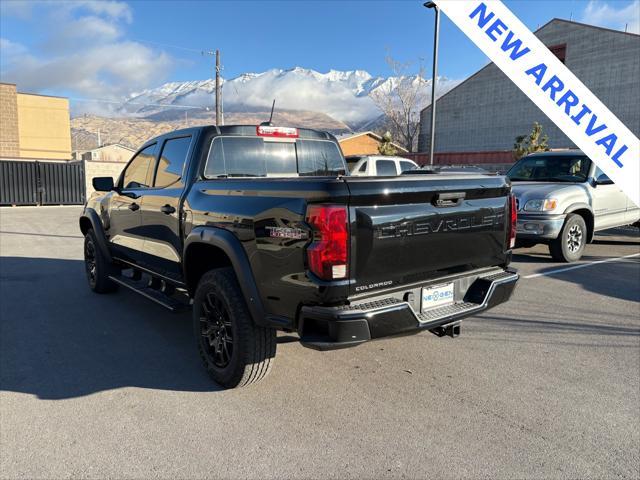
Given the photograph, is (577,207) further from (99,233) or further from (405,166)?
(99,233)

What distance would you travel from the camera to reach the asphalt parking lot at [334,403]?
9.04 ft

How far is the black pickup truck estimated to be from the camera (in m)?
2.83

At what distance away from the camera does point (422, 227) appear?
10.5ft

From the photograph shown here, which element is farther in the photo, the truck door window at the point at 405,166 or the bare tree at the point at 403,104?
the bare tree at the point at 403,104

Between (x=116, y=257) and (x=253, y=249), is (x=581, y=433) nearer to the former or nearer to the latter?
(x=253, y=249)

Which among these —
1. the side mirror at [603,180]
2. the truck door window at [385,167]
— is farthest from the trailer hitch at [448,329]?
the truck door window at [385,167]

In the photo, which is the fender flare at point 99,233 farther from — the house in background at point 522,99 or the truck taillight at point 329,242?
the house in background at point 522,99

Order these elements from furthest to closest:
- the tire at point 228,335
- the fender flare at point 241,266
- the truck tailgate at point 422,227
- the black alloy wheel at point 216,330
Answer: the black alloy wheel at point 216,330 → the tire at point 228,335 → the fender flare at point 241,266 → the truck tailgate at point 422,227

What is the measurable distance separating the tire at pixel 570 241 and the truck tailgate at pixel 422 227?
5087 millimetres

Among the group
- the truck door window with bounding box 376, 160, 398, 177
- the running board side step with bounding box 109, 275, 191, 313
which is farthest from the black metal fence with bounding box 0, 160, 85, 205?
the running board side step with bounding box 109, 275, 191, 313

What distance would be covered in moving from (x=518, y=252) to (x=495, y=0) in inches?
222

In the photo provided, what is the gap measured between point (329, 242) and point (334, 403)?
135 cm

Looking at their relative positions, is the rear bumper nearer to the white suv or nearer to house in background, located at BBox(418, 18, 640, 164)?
the white suv

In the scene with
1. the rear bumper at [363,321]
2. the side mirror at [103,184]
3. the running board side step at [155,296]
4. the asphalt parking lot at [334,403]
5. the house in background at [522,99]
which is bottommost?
the asphalt parking lot at [334,403]
